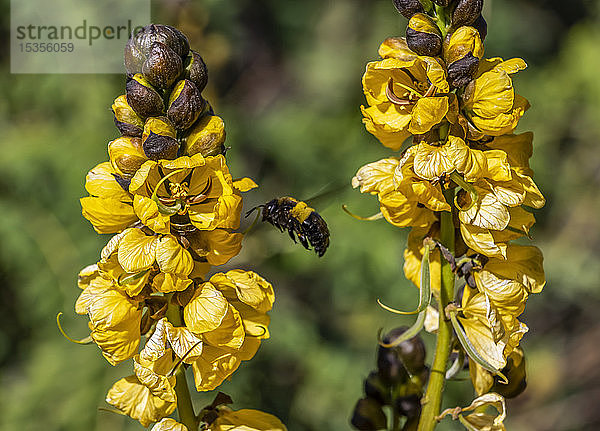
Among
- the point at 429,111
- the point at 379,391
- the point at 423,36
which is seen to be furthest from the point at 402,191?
the point at 379,391

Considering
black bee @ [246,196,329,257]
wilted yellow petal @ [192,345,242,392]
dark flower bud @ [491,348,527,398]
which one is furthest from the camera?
black bee @ [246,196,329,257]

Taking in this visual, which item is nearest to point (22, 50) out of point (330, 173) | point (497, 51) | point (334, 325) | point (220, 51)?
point (220, 51)

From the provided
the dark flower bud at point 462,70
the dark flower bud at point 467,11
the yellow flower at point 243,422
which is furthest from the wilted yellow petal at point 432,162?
the yellow flower at point 243,422

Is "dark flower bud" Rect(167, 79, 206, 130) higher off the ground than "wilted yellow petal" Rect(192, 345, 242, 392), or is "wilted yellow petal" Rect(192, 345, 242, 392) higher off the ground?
"dark flower bud" Rect(167, 79, 206, 130)

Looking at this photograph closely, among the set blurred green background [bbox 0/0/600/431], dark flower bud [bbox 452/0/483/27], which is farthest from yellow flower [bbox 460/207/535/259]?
blurred green background [bbox 0/0/600/431]

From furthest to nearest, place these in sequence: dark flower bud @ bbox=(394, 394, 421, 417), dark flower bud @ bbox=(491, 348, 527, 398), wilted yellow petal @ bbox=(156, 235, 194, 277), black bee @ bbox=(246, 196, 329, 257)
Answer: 1. black bee @ bbox=(246, 196, 329, 257)
2. dark flower bud @ bbox=(394, 394, 421, 417)
3. dark flower bud @ bbox=(491, 348, 527, 398)
4. wilted yellow petal @ bbox=(156, 235, 194, 277)

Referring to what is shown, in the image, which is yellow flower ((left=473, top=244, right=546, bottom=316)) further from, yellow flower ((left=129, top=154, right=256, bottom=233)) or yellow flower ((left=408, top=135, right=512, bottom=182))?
yellow flower ((left=129, top=154, right=256, bottom=233))

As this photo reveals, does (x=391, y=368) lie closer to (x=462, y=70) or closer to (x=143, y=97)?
(x=462, y=70)

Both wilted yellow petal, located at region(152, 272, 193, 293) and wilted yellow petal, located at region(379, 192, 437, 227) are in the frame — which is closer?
wilted yellow petal, located at region(152, 272, 193, 293)
